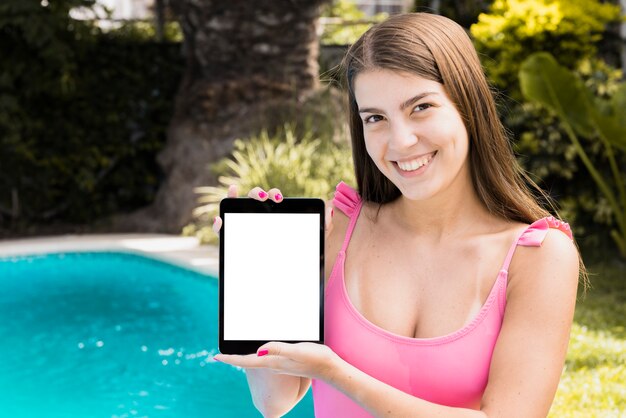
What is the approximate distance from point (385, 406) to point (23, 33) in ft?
29.4

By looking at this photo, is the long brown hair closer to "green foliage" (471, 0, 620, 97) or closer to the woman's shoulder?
the woman's shoulder

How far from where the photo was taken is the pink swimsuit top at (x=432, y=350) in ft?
5.79

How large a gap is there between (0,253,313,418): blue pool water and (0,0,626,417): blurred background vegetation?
1.41 m

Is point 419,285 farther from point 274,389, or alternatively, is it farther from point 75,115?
point 75,115

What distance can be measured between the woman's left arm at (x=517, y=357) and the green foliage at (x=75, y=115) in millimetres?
8582

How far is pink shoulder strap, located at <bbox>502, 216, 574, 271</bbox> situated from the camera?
1.78 metres

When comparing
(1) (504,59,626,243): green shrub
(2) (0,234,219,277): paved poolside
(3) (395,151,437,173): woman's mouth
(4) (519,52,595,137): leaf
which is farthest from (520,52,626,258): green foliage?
(3) (395,151,437,173): woman's mouth

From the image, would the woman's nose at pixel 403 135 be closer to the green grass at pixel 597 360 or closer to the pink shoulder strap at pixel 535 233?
the pink shoulder strap at pixel 535 233

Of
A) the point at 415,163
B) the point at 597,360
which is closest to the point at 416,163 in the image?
the point at 415,163

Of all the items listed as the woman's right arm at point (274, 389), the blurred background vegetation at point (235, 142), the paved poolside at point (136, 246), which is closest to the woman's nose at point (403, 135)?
the woman's right arm at point (274, 389)

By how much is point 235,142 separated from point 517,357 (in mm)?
7728

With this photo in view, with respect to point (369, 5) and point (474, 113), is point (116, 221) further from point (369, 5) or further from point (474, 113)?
point (369, 5)

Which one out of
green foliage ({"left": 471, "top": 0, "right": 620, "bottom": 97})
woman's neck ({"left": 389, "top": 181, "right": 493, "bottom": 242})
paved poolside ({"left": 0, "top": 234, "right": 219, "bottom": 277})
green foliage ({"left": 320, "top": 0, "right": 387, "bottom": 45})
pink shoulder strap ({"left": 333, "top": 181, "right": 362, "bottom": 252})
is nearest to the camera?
woman's neck ({"left": 389, "top": 181, "right": 493, "bottom": 242})

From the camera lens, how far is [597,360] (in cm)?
470
